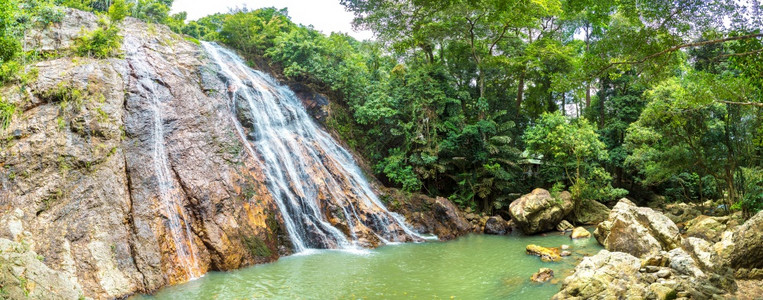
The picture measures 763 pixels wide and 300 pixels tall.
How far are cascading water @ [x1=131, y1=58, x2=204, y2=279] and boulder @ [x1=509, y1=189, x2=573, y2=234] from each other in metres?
12.1

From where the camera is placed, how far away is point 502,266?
11.1 m

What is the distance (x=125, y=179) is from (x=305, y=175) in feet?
19.2

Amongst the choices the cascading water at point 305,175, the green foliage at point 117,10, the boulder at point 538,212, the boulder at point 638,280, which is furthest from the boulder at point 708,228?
the green foliage at point 117,10

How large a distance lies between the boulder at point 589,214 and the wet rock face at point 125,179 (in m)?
13.4

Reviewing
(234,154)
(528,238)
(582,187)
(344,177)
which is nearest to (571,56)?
(582,187)

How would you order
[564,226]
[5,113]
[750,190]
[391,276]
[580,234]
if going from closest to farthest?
[5,113], [391,276], [750,190], [580,234], [564,226]

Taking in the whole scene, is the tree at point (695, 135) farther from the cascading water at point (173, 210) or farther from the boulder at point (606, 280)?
the cascading water at point (173, 210)

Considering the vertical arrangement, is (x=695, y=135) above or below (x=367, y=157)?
above

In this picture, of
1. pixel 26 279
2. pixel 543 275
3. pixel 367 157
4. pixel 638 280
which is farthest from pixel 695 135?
pixel 26 279

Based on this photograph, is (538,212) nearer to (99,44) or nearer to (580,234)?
(580,234)

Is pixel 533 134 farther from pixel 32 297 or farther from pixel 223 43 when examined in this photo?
pixel 32 297

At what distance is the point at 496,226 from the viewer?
17000 millimetres

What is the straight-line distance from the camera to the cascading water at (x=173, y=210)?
947cm

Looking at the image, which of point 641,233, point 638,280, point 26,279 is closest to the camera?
point 26,279
